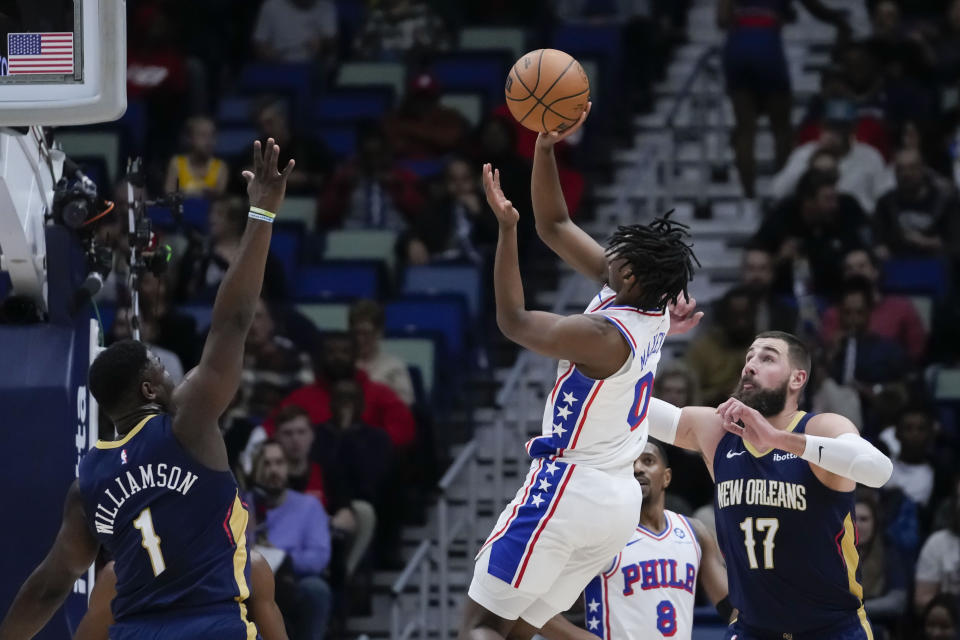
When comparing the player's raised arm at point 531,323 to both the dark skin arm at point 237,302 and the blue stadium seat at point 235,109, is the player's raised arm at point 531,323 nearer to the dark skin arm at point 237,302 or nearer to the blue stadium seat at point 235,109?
the dark skin arm at point 237,302

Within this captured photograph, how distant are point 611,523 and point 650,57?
9.02 m

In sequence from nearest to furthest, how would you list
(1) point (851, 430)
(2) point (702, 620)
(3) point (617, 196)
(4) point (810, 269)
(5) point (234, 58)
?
(1) point (851, 430), (2) point (702, 620), (4) point (810, 269), (3) point (617, 196), (5) point (234, 58)

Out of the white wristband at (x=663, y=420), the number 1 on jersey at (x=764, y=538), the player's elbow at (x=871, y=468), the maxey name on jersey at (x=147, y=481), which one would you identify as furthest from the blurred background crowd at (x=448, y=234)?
the player's elbow at (x=871, y=468)

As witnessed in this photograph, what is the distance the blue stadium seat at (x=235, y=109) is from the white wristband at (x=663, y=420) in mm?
7734

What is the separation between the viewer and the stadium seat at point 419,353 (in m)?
11.7

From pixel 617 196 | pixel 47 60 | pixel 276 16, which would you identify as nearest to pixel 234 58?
pixel 276 16

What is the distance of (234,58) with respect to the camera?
16641 mm

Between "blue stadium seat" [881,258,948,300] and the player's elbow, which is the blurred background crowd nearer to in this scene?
"blue stadium seat" [881,258,948,300]

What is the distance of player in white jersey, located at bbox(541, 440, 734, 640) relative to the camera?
7.88 m

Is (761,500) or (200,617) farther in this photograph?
(761,500)

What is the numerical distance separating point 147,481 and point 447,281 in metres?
6.69

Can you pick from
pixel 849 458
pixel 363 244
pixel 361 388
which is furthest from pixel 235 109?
pixel 849 458

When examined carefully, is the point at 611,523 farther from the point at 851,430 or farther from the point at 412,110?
the point at 412,110

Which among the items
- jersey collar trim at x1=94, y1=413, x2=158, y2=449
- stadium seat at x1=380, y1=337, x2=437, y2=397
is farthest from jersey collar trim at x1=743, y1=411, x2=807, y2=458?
stadium seat at x1=380, y1=337, x2=437, y2=397
